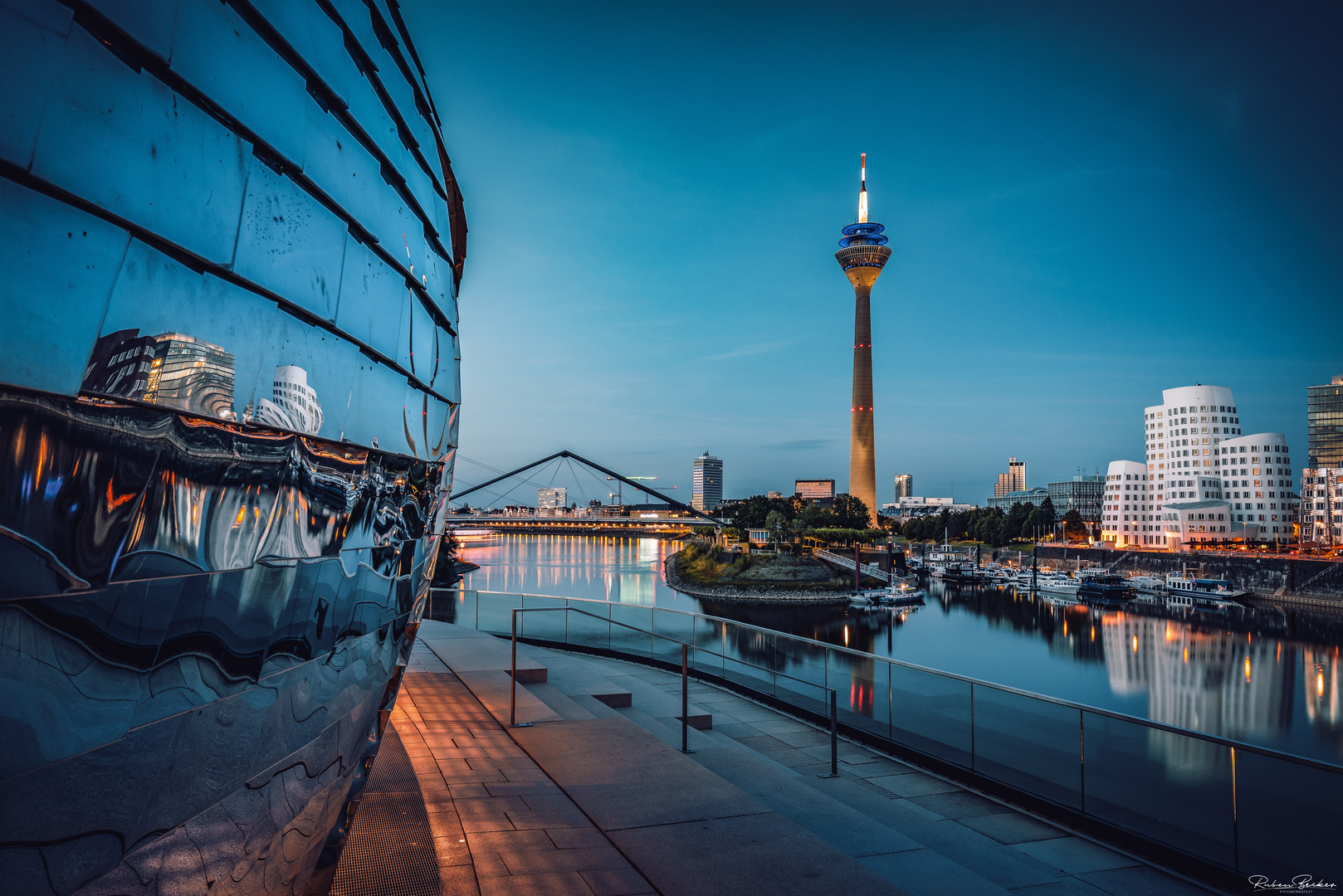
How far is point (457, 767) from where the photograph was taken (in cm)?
650

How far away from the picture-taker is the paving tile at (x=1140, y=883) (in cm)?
576

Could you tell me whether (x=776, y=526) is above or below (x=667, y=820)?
above

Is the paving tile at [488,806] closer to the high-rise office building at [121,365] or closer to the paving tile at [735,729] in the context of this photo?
the paving tile at [735,729]

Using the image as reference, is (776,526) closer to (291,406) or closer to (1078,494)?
(291,406)

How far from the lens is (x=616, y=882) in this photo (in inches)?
171

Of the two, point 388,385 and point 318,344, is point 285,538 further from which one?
point 388,385

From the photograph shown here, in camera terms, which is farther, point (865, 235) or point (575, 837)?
point (865, 235)

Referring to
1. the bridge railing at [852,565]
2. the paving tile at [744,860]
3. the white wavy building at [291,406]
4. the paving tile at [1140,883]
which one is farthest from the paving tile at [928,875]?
the bridge railing at [852,565]

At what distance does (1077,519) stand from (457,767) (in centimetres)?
11403

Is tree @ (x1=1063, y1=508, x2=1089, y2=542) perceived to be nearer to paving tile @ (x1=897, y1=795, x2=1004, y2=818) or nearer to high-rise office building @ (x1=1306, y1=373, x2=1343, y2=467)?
high-rise office building @ (x1=1306, y1=373, x2=1343, y2=467)

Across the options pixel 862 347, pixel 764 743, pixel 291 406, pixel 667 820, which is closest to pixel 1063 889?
pixel 667 820

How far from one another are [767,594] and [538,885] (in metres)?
67.1

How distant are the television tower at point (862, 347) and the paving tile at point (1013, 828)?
12119 cm

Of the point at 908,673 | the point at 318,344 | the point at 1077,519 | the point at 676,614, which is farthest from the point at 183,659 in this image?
the point at 1077,519
